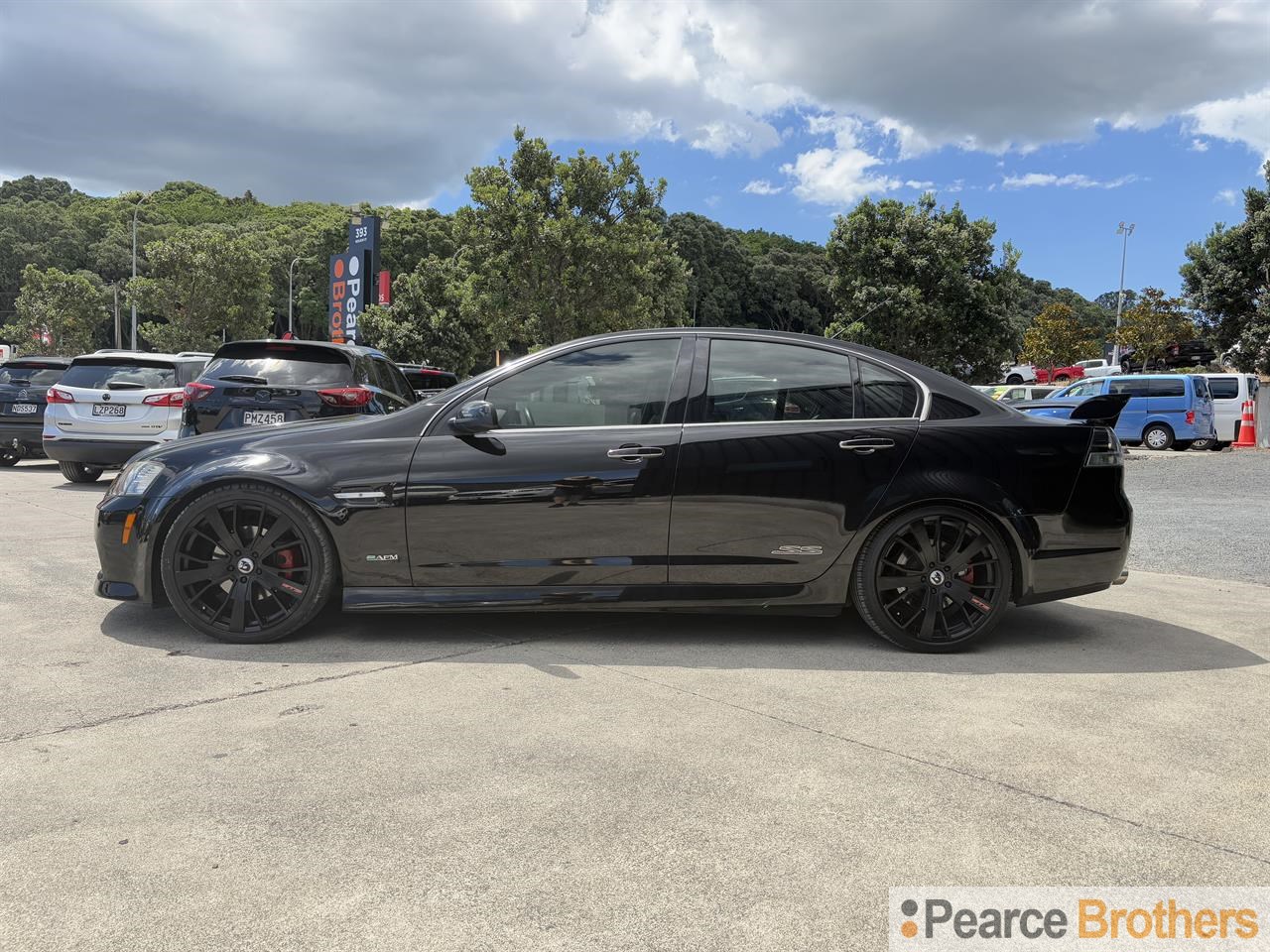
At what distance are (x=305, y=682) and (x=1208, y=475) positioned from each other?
1465 centimetres

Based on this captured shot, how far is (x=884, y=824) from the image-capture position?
261cm

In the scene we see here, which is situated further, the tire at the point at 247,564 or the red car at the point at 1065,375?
the red car at the point at 1065,375

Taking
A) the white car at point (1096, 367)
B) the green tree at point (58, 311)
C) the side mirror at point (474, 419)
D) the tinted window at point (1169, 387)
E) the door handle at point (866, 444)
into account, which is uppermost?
the green tree at point (58, 311)

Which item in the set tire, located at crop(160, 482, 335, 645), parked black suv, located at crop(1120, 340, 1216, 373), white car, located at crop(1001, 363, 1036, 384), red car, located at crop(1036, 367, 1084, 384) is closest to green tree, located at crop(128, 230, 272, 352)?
white car, located at crop(1001, 363, 1036, 384)

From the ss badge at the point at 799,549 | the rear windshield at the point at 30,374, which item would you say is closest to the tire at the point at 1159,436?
the ss badge at the point at 799,549

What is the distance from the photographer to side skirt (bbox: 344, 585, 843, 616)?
4.38m

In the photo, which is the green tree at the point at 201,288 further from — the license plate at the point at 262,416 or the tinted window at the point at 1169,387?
the license plate at the point at 262,416

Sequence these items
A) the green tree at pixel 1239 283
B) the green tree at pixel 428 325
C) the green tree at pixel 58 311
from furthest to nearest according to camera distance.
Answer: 1. the green tree at pixel 58 311
2. the green tree at pixel 428 325
3. the green tree at pixel 1239 283

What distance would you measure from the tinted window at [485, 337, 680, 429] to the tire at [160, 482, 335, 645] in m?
1.06

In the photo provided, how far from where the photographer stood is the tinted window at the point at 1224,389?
22516mm

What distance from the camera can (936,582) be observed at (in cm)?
443

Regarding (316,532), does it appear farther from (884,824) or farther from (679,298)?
(679,298)

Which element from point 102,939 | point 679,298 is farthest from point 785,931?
point 679,298

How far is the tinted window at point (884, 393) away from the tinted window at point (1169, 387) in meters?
20.4
